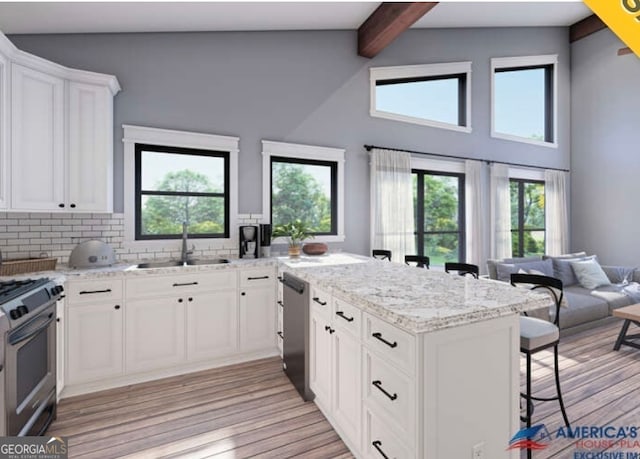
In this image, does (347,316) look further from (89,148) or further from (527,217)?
(527,217)

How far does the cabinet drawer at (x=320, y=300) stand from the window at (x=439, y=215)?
3041 mm

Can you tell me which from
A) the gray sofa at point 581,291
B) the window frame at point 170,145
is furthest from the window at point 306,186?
the gray sofa at point 581,291

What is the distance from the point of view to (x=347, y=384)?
6.16 feet

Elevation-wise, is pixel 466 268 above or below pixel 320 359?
above

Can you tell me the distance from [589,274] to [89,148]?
249 inches

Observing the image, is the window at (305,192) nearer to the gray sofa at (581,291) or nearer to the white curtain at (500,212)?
the gray sofa at (581,291)

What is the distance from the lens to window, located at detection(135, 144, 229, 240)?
333 cm

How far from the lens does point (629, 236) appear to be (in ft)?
18.1

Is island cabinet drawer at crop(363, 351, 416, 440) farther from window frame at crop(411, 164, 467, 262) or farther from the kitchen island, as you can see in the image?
window frame at crop(411, 164, 467, 262)

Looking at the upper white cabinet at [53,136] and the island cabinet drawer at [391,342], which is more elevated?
the upper white cabinet at [53,136]

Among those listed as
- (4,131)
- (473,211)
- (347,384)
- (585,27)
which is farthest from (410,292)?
(585,27)

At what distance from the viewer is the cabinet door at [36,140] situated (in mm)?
2439

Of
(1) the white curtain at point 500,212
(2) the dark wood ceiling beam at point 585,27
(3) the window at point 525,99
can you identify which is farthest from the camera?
(2) the dark wood ceiling beam at point 585,27

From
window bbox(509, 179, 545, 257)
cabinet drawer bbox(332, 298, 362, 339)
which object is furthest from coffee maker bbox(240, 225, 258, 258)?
window bbox(509, 179, 545, 257)
